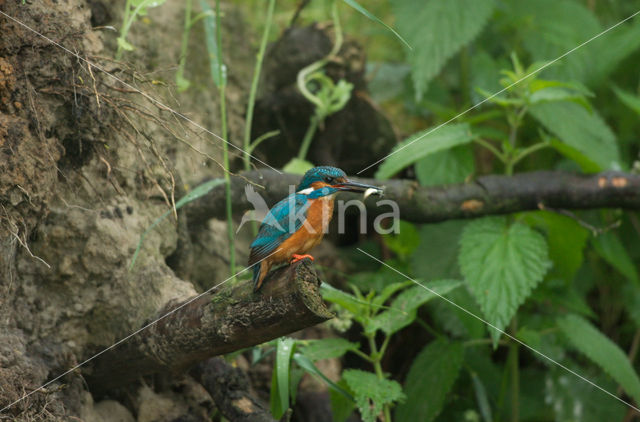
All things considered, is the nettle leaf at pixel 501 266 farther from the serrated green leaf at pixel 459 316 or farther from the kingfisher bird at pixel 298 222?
the kingfisher bird at pixel 298 222

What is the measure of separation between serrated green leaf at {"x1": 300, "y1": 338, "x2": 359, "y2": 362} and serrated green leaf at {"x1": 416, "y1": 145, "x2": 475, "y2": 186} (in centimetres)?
101

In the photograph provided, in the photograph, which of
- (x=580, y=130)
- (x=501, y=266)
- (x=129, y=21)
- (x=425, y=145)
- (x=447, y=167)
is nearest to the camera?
(x=129, y=21)

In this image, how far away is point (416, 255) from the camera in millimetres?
3188

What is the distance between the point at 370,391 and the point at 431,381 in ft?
2.39

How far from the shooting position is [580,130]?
127 inches

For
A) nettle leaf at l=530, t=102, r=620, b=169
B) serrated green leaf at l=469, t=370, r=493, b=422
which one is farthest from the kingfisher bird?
nettle leaf at l=530, t=102, r=620, b=169

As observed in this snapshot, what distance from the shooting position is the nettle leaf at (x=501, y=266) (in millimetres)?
2375

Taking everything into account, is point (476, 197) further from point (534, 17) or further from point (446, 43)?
point (534, 17)

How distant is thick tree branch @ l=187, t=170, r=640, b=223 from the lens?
269cm

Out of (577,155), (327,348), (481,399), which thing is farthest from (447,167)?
(327,348)

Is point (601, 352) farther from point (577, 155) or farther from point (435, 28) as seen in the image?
point (435, 28)

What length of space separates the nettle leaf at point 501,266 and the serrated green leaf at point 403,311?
0.19m

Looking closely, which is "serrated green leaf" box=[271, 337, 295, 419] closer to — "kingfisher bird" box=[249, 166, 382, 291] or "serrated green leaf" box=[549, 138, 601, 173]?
"kingfisher bird" box=[249, 166, 382, 291]

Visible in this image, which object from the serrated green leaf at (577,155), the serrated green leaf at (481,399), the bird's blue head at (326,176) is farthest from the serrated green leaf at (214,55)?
the serrated green leaf at (481,399)
